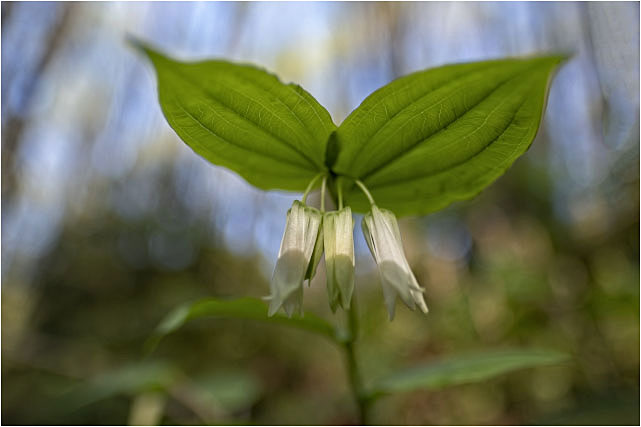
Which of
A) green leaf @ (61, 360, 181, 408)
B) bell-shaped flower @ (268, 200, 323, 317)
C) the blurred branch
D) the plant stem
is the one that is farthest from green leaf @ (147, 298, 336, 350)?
the blurred branch

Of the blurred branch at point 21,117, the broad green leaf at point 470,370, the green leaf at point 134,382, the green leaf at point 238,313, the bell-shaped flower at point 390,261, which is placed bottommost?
the green leaf at point 134,382

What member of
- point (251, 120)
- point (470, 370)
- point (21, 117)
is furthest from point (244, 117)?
point (21, 117)

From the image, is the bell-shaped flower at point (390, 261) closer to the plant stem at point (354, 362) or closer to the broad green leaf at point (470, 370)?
the plant stem at point (354, 362)

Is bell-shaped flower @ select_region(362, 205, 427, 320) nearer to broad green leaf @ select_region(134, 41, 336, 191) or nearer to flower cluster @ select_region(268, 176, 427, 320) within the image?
flower cluster @ select_region(268, 176, 427, 320)

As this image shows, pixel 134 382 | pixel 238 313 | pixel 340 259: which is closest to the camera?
pixel 340 259

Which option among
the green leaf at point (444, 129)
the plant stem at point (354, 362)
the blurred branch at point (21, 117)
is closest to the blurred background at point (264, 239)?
the blurred branch at point (21, 117)

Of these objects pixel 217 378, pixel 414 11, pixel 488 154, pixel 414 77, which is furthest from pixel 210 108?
pixel 414 11

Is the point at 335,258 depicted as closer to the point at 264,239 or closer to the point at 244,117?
the point at 244,117

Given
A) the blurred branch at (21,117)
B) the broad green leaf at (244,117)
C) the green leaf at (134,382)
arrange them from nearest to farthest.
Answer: the broad green leaf at (244,117) → the green leaf at (134,382) → the blurred branch at (21,117)
